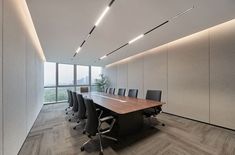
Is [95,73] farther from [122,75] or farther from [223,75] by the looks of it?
[223,75]

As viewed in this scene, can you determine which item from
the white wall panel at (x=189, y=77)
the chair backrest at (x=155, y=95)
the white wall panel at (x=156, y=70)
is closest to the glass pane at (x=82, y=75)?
the white wall panel at (x=156, y=70)

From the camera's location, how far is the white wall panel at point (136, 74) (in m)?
5.88

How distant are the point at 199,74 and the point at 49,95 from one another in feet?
26.8

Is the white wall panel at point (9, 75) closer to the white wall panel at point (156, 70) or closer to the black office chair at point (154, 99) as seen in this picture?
the black office chair at point (154, 99)

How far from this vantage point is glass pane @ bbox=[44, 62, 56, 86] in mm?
7125

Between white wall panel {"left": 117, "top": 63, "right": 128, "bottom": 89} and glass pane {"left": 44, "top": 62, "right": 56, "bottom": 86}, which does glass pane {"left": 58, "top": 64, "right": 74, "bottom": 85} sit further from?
white wall panel {"left": 117, "top": 63, "right": 128, "bottom": 89}

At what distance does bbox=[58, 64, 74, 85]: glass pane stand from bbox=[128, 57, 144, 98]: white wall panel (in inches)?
174

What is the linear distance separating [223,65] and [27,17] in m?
5.25

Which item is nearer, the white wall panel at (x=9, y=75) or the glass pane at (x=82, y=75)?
the white wall panel at (x=9, y=75)

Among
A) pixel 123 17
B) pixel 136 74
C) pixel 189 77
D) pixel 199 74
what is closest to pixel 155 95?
pixel 189 77

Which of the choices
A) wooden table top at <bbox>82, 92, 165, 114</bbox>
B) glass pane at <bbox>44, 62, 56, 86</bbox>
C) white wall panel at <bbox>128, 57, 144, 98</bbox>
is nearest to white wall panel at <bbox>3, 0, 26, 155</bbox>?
wooden table top at <bbox>82, 92, 165, 114</bbox>

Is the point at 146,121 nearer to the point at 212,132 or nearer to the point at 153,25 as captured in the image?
the point at 212,132

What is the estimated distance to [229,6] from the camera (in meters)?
2.18

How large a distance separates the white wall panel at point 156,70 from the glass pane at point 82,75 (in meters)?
5.09
